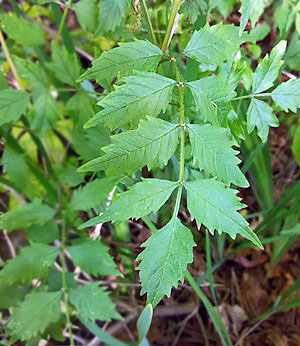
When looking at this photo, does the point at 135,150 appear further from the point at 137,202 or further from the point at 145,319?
the point at 145,319

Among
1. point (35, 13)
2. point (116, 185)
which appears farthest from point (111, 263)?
point (35, 13)

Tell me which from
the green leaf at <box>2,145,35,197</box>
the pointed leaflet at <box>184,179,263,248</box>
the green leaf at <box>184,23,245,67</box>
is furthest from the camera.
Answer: the green leaf at <box>2,145,35,197</box>

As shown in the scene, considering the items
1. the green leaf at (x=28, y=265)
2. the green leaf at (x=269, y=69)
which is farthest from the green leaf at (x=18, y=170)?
the green leaf at (x=269, y=69)

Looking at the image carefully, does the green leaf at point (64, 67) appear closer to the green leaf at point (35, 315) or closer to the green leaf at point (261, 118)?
the green leaf at point (261, 118)

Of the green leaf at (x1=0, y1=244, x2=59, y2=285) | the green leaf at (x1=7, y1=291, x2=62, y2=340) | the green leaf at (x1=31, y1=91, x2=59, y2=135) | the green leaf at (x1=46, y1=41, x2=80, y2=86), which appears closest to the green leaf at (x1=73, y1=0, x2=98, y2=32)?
the green leaf at (x1=46, y1=41, x2=80, y2=86)

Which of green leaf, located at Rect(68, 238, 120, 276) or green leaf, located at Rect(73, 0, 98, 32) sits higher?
green leaf, located at Rect(73, 0, 98, 32)

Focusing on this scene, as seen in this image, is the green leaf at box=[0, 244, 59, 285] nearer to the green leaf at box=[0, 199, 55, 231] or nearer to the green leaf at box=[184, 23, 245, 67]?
the green leaf at box=[0, 199, 55, 231]

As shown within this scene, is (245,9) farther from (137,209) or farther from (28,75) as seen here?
(28,75)

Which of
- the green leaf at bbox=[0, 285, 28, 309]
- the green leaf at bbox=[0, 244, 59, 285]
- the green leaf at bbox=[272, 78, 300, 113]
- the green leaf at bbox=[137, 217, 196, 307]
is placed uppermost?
the green leaf at bbox=[272, 78, 300, 113]
